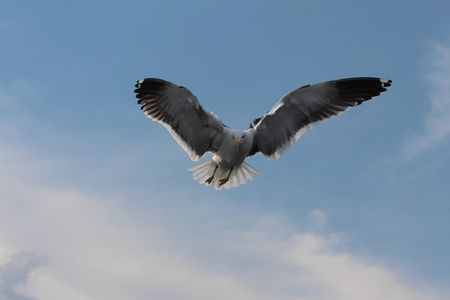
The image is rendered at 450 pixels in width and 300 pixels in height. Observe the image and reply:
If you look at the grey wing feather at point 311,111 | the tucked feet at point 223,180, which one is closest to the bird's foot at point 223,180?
the tucked feet at point 223,180

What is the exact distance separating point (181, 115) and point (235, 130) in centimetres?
154

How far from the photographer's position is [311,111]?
49.3ft

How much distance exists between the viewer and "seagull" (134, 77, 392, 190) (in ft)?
45.5

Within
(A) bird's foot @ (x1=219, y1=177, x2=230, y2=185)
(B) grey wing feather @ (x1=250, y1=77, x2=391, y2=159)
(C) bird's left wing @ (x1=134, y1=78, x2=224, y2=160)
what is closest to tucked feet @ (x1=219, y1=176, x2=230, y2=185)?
(A) bird's foot @ (x1=219, y1=177, x2=230, y2=185)

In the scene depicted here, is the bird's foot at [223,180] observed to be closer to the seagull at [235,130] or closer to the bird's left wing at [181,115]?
the seagull at [235,130]

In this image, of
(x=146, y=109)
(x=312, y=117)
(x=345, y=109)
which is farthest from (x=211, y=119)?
(x=345, y=109)

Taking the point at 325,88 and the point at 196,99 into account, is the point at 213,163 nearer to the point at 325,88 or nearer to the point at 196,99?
the point at 196,99

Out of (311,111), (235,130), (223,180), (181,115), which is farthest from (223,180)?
(311,111)

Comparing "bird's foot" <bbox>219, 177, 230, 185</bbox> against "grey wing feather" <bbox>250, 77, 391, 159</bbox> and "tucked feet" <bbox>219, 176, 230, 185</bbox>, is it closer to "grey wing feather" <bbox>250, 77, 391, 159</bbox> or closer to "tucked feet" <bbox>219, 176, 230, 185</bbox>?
"tucked feet" <bbox>219, 176, 230, 185</bbox>

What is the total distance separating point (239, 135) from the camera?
46.5 ft

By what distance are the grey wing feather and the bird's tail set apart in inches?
29.9

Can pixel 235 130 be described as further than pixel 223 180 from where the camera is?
No

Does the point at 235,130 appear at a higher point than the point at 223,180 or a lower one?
higher

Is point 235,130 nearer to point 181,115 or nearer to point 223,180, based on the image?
point 181,115
